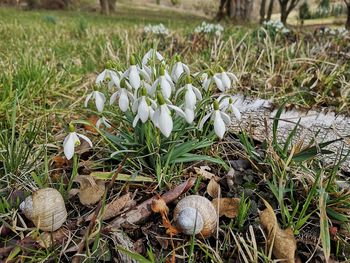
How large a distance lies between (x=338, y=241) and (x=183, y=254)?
52 centimetres

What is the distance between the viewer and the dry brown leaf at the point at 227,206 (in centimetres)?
140

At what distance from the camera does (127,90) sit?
150cm

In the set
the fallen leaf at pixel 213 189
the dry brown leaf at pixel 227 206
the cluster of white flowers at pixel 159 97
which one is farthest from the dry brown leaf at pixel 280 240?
the cluster of white flowers at pixel 159 97

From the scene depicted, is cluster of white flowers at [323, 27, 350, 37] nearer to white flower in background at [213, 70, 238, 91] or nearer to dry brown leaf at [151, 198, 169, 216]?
white flower in background at [213, 70, 238, 91]

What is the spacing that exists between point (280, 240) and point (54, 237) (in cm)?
74

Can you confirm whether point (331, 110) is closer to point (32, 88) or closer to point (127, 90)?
point (127, 90)

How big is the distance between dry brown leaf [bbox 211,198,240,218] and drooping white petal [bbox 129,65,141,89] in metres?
0.50

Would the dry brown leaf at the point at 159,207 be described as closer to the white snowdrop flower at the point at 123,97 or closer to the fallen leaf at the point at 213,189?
the fallen leaf at the point at 213,189

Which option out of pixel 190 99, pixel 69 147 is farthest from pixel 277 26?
pixel 69 147

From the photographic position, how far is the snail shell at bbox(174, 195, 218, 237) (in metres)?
1.26

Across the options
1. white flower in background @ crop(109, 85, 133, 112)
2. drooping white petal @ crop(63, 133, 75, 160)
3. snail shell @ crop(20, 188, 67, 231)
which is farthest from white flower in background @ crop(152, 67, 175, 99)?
snail shell @ crop(20, 188, 67, 231)

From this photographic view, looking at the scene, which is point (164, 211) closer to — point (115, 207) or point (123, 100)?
point (115, 207)

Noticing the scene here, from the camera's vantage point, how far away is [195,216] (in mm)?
1262

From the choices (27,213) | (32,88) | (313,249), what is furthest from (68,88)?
(313,249)
